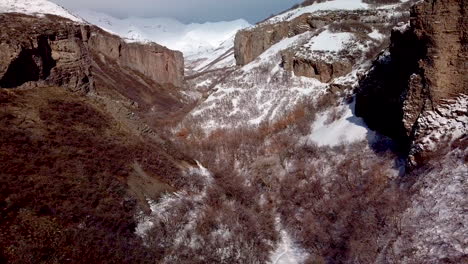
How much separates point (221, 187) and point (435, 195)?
11.1 meters

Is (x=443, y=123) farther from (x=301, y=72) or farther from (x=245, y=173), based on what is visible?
(x=301, y=72)

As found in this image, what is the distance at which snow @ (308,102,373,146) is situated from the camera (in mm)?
27302

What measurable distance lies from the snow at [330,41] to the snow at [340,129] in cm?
1440

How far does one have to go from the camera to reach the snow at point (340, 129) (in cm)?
2730

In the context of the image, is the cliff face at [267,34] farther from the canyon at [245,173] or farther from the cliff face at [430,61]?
the cliff face at [430,61]

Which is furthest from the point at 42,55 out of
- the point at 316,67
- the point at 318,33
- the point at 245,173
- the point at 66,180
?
the point at 318,33

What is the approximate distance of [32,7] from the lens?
246ft

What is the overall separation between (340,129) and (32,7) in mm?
69843

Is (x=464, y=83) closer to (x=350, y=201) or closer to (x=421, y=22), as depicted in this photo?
(x=421, y=22)

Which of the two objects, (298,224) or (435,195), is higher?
(435,195)

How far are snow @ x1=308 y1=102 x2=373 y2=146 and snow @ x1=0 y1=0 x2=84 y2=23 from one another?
58412mm

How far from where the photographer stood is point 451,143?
17984 mm

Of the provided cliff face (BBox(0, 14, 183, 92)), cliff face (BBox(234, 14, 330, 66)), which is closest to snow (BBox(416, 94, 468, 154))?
cliff face (BBox(0, 14, 183, 92))

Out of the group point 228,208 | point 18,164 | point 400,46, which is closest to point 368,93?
point 400,46
